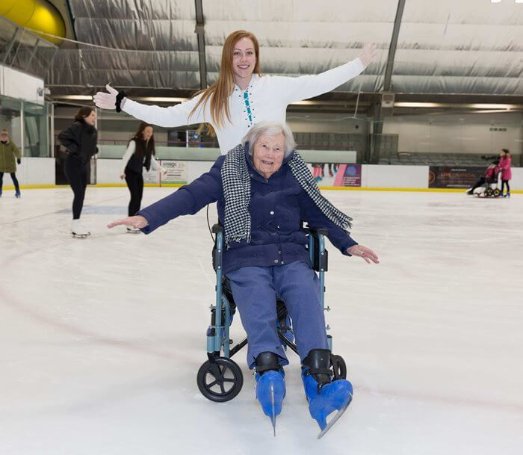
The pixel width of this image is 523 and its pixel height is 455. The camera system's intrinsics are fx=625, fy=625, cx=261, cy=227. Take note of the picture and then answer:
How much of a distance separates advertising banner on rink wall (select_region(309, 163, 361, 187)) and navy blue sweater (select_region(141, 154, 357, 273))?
15.6 metres

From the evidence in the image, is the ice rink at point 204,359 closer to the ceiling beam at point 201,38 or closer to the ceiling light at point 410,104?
the ceiling beam at point 201,38

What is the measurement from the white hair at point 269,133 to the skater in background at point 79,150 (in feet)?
12.2

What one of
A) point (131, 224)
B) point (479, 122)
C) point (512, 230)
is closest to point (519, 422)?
point (131, 224)

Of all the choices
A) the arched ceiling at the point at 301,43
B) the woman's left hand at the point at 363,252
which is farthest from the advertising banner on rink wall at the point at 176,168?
the woman's left hand at the point at 363,252

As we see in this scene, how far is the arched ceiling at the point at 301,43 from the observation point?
16.4 metres

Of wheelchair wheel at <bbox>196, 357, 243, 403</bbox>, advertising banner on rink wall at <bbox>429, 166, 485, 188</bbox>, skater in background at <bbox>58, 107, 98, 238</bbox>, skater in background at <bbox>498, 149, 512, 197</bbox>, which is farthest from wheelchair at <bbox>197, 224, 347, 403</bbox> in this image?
advertising banner on rink wall at <bbox>429, 166, 485, 188</bbox>

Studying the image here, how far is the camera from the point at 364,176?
17625 millimetres

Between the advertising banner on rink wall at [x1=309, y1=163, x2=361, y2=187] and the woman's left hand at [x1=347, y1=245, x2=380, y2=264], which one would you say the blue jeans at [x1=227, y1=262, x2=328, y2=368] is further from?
the advertising banner on rink wall at [x1=309, y1=163, x2=361, y2=187]

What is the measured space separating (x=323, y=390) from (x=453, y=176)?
17.4 m

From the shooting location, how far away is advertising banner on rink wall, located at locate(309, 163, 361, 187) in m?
17.5

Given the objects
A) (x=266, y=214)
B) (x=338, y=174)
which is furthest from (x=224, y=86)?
(x=338, y=174)

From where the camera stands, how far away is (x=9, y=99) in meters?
13.8

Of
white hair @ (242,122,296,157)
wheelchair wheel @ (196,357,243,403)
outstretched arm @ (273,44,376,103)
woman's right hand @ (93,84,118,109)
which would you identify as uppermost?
outstretched arm @ (273,44,376,103)

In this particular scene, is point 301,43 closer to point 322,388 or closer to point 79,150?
point 79,150
